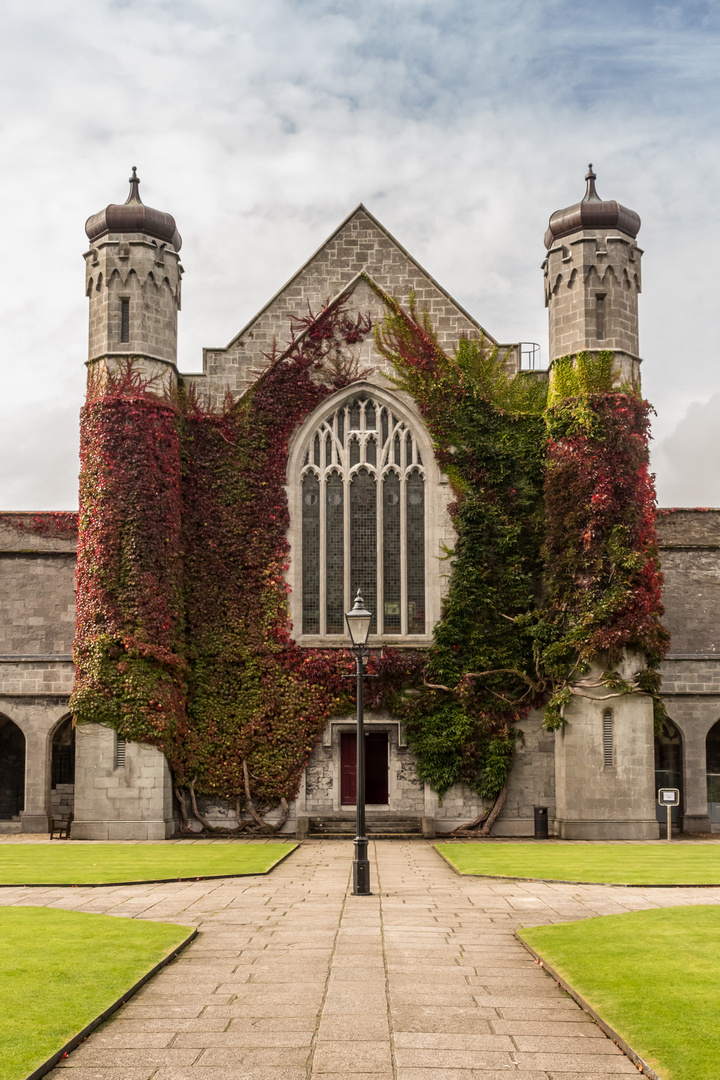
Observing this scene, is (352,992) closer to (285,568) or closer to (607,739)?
(607,739)

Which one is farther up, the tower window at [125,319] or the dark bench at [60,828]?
the tower window at [125,319]

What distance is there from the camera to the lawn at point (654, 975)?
264 inches

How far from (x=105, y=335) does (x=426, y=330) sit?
7686mm

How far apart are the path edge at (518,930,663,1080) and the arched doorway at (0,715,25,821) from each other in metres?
20.4

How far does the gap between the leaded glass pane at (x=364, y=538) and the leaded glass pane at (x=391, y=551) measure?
8.7 inches

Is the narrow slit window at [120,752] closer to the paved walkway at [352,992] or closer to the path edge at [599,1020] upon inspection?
the paved walkway at [352,992]

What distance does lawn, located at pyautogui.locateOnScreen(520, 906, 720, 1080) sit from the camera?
22.0ft

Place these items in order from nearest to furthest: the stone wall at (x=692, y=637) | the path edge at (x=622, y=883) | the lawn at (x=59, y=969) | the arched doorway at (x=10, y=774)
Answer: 1. the lawn at (x=59, y=969)
2. the path edge at (x=622, y=883)
3. the stone wall at (x=692, y=637)
4. the arched doorway at (x=10, y=774)

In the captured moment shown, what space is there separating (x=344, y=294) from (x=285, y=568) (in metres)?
6.91

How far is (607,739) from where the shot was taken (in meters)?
23.7

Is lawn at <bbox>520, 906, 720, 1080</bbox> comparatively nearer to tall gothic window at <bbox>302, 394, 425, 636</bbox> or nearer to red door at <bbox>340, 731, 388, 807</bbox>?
red door at <bbox>340, 731, 388, 807</bbox>

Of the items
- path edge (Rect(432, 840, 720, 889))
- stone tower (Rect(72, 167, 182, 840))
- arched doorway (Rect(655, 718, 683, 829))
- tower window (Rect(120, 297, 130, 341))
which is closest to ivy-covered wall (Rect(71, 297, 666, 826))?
stone tower (Rect(72, 167, 182, 840))

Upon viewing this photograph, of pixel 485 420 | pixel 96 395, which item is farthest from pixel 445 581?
pixel 96 395

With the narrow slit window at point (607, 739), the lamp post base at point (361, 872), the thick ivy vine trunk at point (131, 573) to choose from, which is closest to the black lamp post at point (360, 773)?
the lamp post base at point (361, 872)
